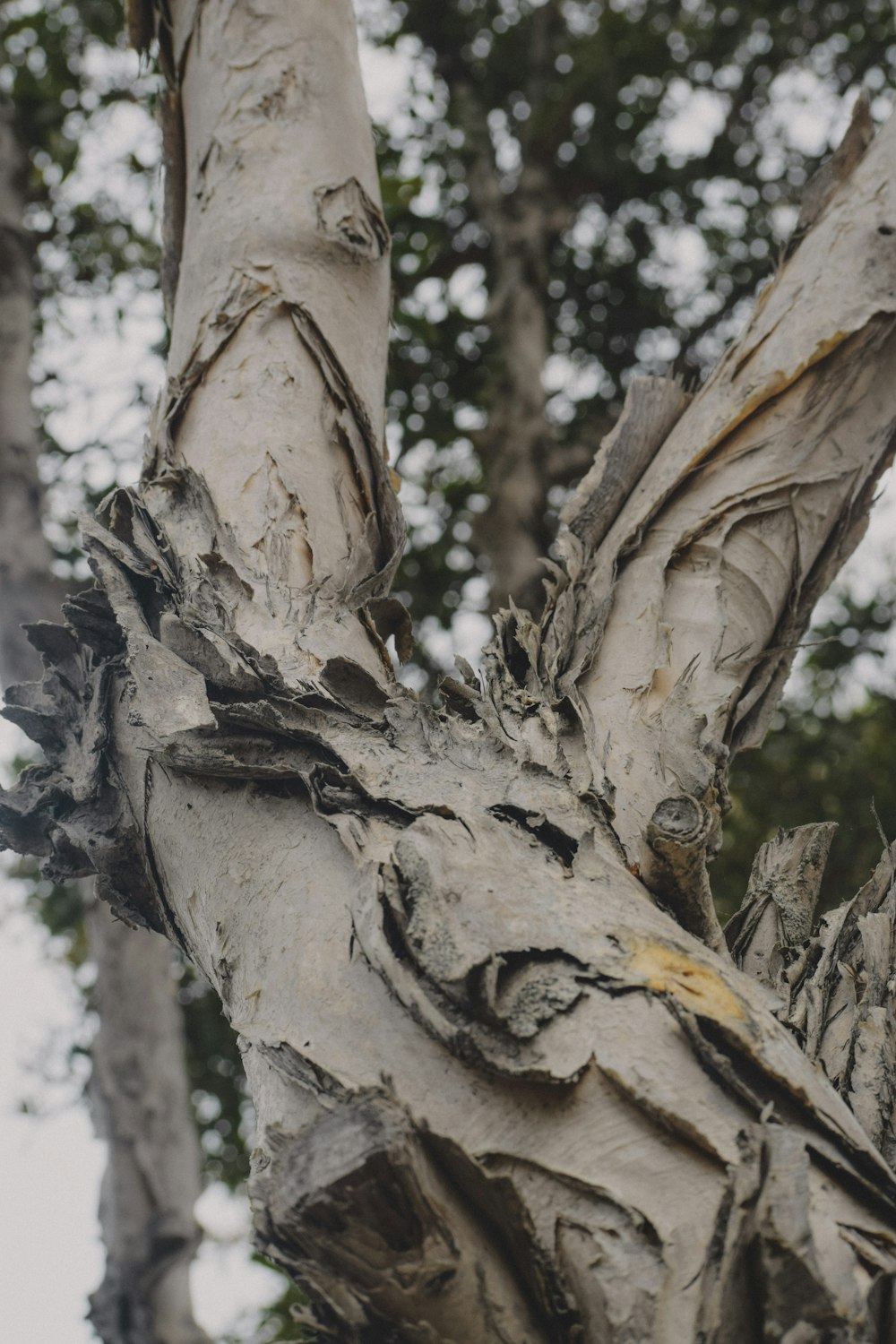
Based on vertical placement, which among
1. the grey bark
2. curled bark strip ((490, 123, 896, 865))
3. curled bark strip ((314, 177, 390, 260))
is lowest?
curled bark strip ((490, 123, 896, 865))

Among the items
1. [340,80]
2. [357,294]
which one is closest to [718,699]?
[357,294]

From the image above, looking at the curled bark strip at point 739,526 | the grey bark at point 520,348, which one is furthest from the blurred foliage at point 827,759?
the curled bark strip at point 739,526

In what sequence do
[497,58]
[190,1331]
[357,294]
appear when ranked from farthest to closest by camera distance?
[497,58] → [190,1331] → [357,294]

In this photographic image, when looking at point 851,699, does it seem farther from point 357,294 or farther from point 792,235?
point 357,294

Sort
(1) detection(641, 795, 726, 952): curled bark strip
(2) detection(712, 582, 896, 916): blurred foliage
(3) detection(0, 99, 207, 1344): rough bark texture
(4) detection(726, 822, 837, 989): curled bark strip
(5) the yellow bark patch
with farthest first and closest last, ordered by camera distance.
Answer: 1. (2) detection(712, 582, 896, 916): blurred foliage
2. (3) detection(0, 99, 207, 1344): rough bark texture
3. (4) detection(726, 822, 837, 989): curled bark strip
4. (1) detection(641, 795, 726, 952): curled bark strip
5. (5) the yellow bark patch

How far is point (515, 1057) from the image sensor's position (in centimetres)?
90

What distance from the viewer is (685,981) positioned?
0.97m

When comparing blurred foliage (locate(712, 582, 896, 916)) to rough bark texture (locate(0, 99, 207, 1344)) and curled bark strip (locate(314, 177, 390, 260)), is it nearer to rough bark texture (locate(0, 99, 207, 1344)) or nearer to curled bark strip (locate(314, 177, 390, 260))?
rough bark texture (locate(0, 99, 207, 1344))

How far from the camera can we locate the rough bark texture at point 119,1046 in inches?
166

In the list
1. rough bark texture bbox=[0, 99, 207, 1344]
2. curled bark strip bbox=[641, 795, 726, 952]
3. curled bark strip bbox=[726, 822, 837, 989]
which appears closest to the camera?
curled bark strip bbox=[641, 795, 726, 952]

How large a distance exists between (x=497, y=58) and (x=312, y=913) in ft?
24.3

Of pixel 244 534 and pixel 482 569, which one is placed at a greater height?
pixel 482 569

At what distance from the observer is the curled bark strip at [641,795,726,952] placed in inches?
45.1

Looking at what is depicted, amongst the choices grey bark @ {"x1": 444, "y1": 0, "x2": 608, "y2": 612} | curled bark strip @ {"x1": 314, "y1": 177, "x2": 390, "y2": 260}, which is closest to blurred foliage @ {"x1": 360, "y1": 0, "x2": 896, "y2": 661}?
grey bark @ {"x1": 444, "y1": 0, "x2": 608, "y2": 612}
